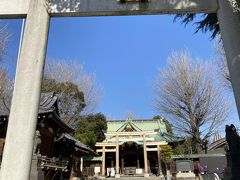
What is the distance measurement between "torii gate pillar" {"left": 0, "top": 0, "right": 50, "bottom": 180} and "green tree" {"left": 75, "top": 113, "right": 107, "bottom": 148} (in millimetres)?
24630

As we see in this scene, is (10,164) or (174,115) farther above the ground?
(174,115)

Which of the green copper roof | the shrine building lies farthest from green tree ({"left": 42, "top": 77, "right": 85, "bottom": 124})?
the green copper roof

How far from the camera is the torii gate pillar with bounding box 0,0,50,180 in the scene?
427 centimetres

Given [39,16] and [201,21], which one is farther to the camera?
[201,21]

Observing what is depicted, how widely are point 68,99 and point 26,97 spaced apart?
79.5 feet

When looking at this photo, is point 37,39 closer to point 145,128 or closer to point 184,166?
point 184,166

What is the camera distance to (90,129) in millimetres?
30719

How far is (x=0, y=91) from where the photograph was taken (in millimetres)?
13773

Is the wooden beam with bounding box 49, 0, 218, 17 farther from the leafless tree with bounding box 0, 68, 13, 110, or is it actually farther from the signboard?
the signboard

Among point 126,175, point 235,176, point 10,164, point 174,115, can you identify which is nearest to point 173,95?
point 174,115

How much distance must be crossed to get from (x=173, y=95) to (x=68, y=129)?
10.6 metres

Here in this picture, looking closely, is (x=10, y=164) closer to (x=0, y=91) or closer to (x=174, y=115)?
(x=0, y=91)

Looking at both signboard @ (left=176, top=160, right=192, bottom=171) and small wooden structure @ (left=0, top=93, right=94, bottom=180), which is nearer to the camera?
small wooden structure @ (left=0, top=93, right=94, bottom=180)

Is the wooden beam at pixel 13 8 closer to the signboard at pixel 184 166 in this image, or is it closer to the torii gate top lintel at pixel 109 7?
the torii gate top lintel at pixel 109 7
